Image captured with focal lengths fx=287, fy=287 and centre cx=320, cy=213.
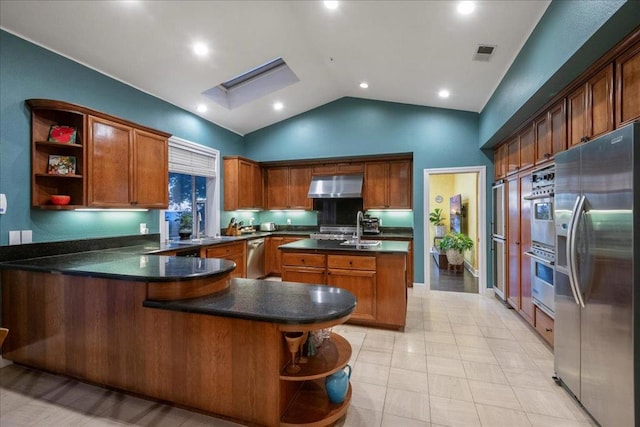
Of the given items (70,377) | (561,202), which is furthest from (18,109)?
(561,202)

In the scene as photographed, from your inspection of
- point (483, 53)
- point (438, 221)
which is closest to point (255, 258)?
point (483, 53)

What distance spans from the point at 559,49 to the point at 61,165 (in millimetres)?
4454

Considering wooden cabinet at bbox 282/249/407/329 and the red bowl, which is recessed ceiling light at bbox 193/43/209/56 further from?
wooden cabinet at bbox 282/249/407/329

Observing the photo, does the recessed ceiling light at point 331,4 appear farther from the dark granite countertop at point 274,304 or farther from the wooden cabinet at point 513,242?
the wooden cabinet at point 513,242

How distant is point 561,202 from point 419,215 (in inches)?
115

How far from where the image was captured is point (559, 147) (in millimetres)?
2717

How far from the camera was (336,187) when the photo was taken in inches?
224

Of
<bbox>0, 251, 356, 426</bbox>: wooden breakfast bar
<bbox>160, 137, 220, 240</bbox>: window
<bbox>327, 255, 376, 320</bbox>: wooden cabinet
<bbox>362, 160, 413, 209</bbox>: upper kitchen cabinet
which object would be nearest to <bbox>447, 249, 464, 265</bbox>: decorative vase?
<bbox>362, 160, 413, 209</bbox>: upper kitchen cabinet

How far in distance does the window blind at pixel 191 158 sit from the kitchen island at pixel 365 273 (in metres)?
2.35

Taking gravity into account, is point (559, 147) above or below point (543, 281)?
above

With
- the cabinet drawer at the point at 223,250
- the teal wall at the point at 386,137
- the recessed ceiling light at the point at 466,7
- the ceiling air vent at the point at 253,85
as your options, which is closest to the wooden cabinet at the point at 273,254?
the cabinet drawer at the point at 223,250

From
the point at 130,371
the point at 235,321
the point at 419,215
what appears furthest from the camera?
the point at 419,215

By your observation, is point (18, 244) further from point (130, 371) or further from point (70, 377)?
point (130, 371)

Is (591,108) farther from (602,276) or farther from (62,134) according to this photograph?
(62,134)
